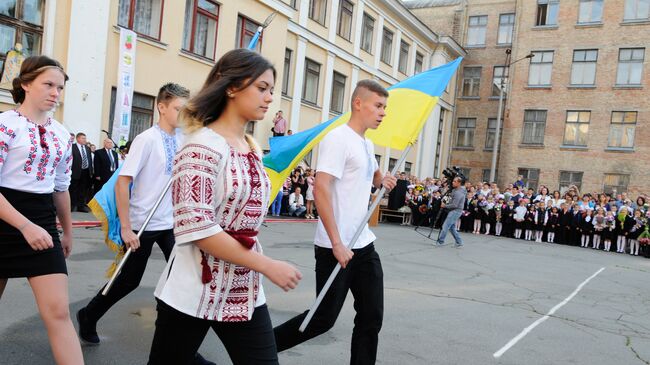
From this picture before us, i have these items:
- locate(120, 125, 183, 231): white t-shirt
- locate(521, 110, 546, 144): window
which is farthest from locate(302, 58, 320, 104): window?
locate(120, 125, 183, 231): white t-shirt

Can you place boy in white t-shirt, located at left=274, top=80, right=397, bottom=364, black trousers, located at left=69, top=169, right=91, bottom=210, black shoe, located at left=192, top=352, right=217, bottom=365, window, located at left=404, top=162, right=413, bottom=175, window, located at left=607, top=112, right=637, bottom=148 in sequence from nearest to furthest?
boy in white t-shirt, located at left=274, top=80, right=397, bottom=364
black shoe, located at left=192, top=352, right=217, bottom=365
black trousers, located at left=69, top=169, right=91, bottom=210
window, located at left=607, top=112, right=637, bottom=148
window, located at left=404, top=162, right=413, bottom=175

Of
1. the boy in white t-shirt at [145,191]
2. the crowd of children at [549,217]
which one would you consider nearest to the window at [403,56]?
the crowd of children at [549,217]

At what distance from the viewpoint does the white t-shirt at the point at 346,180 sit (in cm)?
357

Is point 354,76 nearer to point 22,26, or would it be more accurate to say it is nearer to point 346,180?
point 22,26

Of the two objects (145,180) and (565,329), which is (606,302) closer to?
(565,329)

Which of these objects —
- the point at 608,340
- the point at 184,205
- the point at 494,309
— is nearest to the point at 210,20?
the point at 494,309

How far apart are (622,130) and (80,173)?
30.1 m

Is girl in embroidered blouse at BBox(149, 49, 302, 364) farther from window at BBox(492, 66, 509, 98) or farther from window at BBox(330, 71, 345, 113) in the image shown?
window at BBox(492, 66, 509, 98)

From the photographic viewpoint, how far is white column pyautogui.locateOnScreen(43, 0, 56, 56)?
13.3 m

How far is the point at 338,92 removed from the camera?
89.2ft

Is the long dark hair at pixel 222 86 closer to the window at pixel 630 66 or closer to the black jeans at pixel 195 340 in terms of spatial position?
the black jeans at pixel 195 340

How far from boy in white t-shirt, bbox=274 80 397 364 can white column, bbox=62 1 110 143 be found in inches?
467

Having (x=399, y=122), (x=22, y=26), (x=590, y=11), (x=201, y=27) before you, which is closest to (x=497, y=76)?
(x=590, y=11)

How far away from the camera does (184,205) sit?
2014mm
